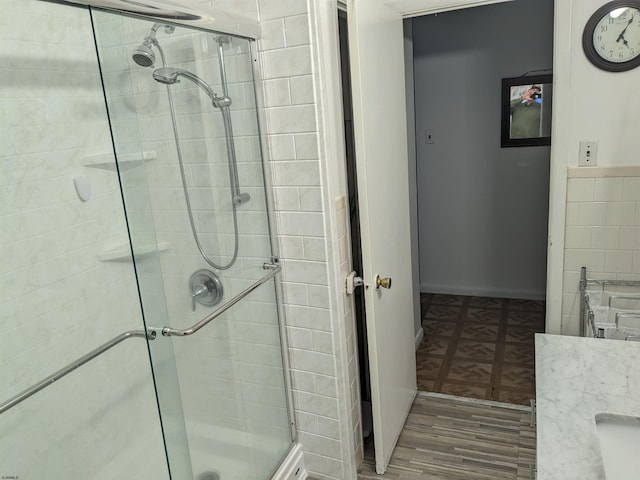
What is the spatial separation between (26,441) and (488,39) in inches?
144

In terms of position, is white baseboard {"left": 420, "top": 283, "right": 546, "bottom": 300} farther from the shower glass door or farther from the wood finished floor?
the shower glass door

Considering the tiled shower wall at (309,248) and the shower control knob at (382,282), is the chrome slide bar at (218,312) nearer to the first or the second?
the tiled shower wall at (309,248)

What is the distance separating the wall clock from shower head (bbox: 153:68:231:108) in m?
1.49

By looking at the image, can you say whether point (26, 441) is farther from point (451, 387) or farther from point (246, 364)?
point (451, 387)

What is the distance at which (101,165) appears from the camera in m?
1.91

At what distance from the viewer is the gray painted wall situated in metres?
3.50

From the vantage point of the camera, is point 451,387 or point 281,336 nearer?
point 281,336

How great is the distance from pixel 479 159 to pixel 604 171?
1724 millimetres

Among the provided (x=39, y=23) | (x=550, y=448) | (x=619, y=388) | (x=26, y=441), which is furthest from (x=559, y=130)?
(x=26, y=441)

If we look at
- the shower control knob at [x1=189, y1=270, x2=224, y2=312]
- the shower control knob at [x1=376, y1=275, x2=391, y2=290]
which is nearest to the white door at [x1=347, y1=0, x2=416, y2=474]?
the shower control knob at [x1=376, y1=275, x2=391, y2=290]

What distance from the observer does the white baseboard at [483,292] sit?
153 inches

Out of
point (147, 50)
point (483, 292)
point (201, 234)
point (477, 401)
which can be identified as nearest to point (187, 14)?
point (147, 50)

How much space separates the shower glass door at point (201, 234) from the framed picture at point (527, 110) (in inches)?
97.5

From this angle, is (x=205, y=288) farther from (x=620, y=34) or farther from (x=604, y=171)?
(x=620, y=34)
